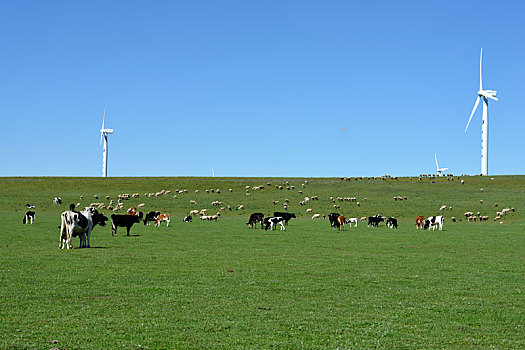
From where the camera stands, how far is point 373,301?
1535cm

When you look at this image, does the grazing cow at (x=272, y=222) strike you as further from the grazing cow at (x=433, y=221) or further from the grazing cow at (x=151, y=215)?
the grazing cow at (x=433, y=221)

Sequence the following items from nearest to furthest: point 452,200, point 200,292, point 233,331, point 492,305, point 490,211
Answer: point 233,331 < point 492,305 < point 200,292 < point 490,211 < point 452,200

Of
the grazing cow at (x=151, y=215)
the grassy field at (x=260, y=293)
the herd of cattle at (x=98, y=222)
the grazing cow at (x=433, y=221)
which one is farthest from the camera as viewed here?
the grazing cow at (x=151, y=215)

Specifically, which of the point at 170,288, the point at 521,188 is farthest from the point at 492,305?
the point at 521,188

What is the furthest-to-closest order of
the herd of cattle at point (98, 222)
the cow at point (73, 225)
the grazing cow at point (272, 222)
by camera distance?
1. the grazing cow at point (272, 222)
2. the herd of cattle at point (98, 222)
3. the cow at point (73, 225)

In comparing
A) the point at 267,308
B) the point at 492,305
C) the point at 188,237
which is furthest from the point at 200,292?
the point at 188,237

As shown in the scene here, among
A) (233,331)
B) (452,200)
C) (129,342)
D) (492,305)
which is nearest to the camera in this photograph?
(129,342)

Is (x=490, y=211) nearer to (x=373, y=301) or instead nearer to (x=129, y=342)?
(x=373, y=301)

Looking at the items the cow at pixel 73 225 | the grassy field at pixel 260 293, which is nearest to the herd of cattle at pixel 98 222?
the cow at pixel 73 225

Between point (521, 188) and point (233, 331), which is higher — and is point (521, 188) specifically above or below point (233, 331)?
above

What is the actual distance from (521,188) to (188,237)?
87434 millimetres

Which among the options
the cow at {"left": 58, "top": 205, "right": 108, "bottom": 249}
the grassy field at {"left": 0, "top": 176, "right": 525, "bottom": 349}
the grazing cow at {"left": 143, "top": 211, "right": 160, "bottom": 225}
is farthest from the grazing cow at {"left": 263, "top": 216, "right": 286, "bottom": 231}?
the cow at {"left": 58, "top": 205, "right": 108, "bottom": 249}

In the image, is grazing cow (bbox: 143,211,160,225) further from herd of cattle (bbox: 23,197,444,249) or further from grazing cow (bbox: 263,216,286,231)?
grazing cow (bbox: 263,216,286,231)

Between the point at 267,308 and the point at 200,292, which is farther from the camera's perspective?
the point at 200,292
